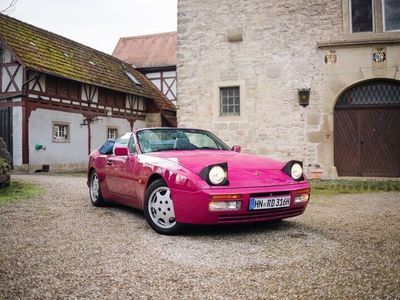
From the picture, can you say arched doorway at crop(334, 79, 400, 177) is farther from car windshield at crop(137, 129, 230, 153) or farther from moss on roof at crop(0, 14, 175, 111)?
moss on roof at crop(0, 14, 175, 111)

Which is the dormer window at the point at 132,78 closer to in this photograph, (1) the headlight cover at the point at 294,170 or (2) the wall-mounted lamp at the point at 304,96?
(2) the wall-mounted lamp at the point at 304,96

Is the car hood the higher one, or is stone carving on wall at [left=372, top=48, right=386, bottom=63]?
stone carving on wall at [left=372, top=48, right=386, bottom=63]

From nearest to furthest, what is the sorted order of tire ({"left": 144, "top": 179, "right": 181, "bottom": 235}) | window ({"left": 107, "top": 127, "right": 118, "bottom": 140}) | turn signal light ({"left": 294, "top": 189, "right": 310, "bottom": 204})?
tire ({"left": 144, "top": 179, "right": 181, "bottom": 235})
turn signal light ({"left": 294, "top": 189, "right": 310, "bottom": 204})
window ({"left": 107, "top": 127, "right": 118, "bottom": 140})

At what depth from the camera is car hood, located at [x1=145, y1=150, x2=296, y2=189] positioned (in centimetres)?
393

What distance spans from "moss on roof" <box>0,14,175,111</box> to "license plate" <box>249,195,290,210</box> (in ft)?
47.8

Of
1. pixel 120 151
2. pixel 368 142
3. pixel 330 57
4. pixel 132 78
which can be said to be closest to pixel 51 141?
pixel 132 78

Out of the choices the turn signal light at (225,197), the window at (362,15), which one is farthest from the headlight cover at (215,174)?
the window at (362,15)

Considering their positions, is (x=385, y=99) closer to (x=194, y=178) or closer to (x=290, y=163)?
(x=290, y=163)

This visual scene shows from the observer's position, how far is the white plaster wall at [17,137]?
16047 millimetres

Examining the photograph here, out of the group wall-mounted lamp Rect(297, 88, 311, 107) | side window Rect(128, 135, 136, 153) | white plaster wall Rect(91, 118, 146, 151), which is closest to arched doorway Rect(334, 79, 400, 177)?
wall-mounted lamp Rect(297, 88, 311, 107)

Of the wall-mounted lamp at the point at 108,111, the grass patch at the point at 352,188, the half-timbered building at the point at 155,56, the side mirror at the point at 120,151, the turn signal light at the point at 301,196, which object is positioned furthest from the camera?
the half-timbered building at the point at 155,56

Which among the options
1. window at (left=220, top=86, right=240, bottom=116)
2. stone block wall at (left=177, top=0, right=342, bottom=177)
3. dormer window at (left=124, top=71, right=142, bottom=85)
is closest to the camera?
stone block wall at (left=177, top=0, right=342, bottom=177)

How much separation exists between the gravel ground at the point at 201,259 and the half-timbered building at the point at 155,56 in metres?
24.9

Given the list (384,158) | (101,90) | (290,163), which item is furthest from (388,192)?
(101,90)
